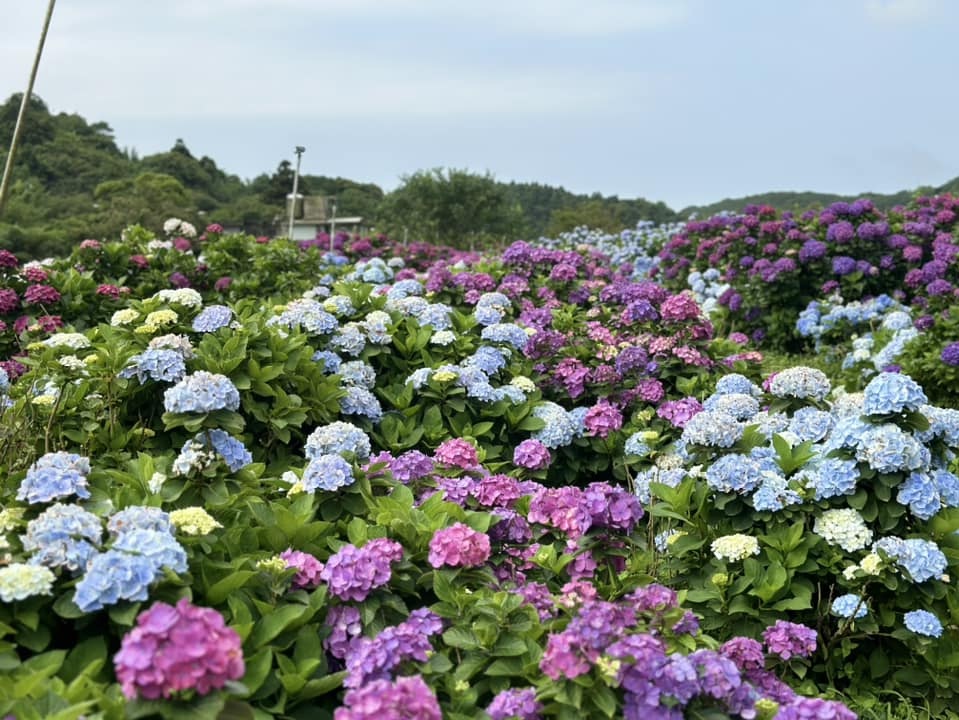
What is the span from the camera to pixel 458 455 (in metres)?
2.87

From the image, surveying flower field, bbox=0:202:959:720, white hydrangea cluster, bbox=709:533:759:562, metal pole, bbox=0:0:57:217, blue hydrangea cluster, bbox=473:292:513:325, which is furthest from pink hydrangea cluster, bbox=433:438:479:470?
metal pole, bbox=0:0:57:217

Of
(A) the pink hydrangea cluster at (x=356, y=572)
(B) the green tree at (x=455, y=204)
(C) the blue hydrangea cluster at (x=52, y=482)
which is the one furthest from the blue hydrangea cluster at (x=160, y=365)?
(B) the green tree at (x=455, y=204)

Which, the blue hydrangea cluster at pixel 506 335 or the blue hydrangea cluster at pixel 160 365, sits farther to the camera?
the blue hydrangea cluster at pixel 506 335

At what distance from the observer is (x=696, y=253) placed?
1011 centimetres

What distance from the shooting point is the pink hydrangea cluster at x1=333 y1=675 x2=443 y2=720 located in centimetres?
147

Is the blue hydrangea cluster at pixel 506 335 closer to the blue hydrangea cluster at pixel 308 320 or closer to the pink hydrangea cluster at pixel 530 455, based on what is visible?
the blue hydrangea cluster at pixel 308 320

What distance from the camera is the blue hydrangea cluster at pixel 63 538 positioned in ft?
5.68

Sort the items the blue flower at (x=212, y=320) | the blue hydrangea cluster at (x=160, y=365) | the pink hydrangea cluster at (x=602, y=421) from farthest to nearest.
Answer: the pink hydrangea cluster at (x=602, y=421), the blue flower at (x=212, y=320), the blue hydrangea cluster at (x=160, y=365)

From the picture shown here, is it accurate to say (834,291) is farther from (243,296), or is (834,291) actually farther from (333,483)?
(333,483)

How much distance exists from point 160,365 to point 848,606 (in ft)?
7.66

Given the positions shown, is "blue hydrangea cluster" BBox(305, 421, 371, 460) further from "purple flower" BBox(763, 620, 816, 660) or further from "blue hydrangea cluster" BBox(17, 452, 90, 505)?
"purple flower" BBox(763, 620, 816, 660)

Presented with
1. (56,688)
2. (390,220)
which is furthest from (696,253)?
(390,220)

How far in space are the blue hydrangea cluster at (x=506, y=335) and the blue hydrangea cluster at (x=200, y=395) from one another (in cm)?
209

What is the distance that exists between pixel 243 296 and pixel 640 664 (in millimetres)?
5058
